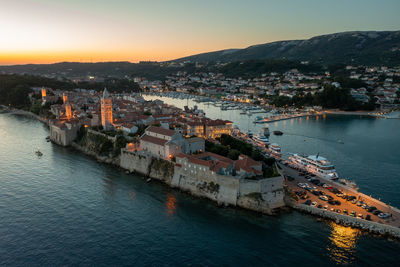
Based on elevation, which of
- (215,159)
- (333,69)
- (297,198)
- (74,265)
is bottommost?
(74,265)

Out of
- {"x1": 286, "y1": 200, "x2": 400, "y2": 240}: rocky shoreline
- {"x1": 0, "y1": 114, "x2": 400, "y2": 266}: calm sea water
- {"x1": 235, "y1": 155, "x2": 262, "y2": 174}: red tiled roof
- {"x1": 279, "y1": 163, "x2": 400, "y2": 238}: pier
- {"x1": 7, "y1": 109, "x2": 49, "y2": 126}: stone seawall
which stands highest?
{"x1": 235, "y1": 155, "x2": 262, "y2": 174}: red tiled roof

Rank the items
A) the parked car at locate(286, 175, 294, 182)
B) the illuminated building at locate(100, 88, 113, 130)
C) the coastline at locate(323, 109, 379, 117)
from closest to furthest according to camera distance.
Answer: the parked car at locate(286, 175, 294, 182) → the illuminated building at locate(100, 88, 113, 130) → the coastline at locate(323, 109, 379, 117)

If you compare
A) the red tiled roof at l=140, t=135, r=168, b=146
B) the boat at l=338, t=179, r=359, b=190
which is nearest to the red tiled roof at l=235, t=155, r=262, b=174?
the boat at l=338, t=179, r=359, b=190

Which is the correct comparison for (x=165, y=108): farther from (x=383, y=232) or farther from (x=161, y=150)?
(x=383, y=232)

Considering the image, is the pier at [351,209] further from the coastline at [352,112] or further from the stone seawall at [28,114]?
the stone seawall at [28,114]

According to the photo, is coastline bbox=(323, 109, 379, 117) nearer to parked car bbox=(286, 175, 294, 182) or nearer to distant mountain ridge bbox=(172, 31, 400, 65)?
parked car bbox=(286, 175, 294, 182)

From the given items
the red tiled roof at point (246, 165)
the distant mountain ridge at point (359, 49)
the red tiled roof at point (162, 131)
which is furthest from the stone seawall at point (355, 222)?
the distant mountain ridge at point (359, 49)

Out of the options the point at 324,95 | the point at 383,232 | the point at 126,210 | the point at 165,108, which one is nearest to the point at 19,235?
the point at 126,210
